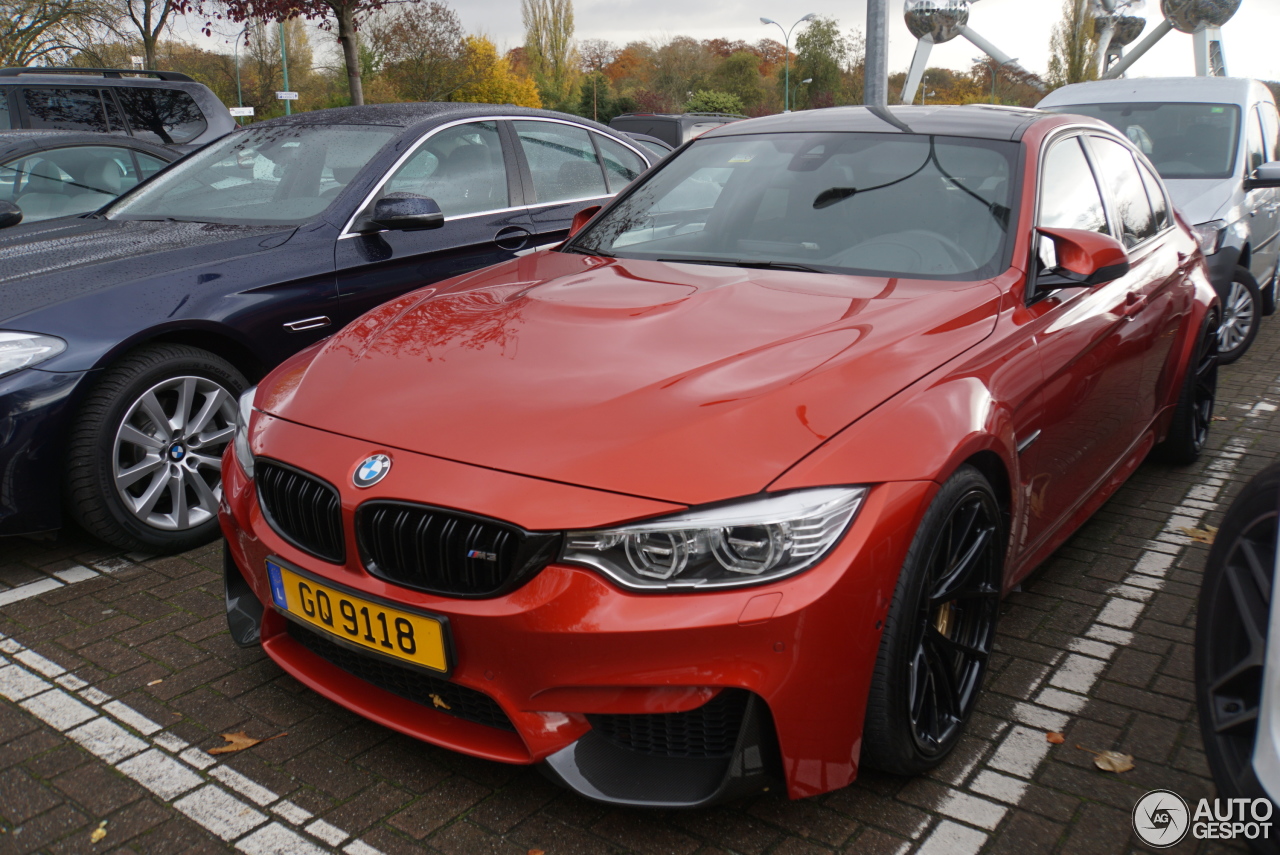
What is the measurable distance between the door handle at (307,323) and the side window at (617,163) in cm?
214

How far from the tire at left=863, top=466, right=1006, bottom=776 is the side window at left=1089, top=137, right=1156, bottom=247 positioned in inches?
71.6

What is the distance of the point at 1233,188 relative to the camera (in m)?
6.84

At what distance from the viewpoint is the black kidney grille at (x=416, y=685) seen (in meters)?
2.26

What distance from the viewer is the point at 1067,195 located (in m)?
3.46

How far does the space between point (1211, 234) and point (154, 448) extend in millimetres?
5684

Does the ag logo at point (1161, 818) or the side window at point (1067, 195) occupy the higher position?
the side window at point (1067, 195)

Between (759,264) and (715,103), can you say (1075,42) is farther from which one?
(759,264)

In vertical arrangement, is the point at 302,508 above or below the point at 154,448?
above

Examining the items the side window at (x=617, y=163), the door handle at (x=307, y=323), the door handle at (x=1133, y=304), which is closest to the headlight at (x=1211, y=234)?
the door handle at (x=1133, y=304)

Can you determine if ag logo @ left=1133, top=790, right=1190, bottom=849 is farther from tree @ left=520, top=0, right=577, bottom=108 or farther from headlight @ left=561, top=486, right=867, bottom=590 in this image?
tree @ left=520, top=0, right=577, bottom=108

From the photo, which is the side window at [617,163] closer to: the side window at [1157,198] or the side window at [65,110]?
the side window at [1157,198]

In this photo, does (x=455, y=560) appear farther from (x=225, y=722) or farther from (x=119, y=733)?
(x=119, y=733)

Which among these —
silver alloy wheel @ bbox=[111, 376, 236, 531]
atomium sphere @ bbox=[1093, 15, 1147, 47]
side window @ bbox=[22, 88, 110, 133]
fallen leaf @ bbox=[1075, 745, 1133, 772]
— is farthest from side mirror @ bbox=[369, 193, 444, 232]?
atomium sphere @ bbox=[1093, 15, 1147, 47]

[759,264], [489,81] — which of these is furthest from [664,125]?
[489,81]
